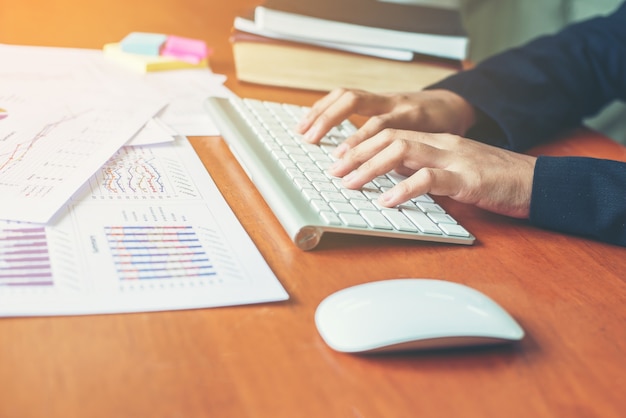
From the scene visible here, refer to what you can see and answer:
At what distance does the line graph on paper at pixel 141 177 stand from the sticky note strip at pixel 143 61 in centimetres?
34

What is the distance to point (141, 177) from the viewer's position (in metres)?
0.69

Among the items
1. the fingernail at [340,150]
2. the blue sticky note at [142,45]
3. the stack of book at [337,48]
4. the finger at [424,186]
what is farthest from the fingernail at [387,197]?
the blue sticky note at [142,45]

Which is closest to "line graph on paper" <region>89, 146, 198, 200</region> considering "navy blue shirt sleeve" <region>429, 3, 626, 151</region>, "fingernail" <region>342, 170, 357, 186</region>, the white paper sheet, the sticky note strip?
the white paper sheet

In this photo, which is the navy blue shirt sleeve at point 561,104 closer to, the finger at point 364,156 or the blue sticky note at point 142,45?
the finger at point 364,156

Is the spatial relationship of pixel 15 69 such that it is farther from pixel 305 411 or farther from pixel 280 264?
pixel 305 411

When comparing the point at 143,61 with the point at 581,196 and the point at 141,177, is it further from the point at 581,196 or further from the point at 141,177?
the point at 581,196

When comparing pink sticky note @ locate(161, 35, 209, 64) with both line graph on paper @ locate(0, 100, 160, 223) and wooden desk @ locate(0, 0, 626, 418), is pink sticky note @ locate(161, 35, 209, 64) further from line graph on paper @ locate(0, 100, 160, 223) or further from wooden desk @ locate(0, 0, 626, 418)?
wooden desk @ locate(0, 0, 626, 418)

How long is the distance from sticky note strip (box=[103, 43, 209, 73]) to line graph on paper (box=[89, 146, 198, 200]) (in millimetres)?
344

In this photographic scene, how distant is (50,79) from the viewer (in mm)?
958

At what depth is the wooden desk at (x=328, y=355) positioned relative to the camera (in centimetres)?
41

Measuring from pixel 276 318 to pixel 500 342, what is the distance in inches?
6.5

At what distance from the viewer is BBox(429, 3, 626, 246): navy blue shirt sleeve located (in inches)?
27.9

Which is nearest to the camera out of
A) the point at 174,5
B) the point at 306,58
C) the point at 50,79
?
the point at 50,79

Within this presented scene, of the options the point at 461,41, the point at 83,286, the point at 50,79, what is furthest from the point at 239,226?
the point at 461,41
